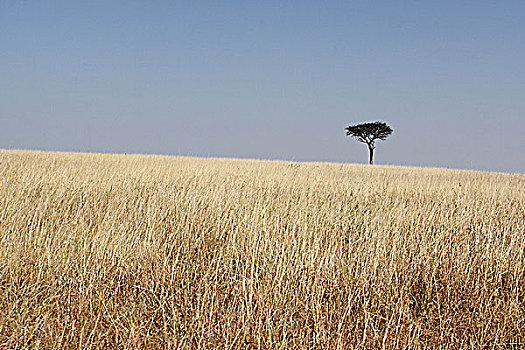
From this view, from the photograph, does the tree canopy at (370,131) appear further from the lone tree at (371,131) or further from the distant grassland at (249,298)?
the distant grassland at (249,298)

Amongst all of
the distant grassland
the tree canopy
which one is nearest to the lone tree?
the tree canopy

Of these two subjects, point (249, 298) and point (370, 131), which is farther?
point (370, 131)

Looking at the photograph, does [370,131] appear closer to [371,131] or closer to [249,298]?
[371,131]

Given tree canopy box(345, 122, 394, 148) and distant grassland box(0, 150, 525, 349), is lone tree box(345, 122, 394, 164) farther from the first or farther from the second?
distant grassland box(0, 150, 525, 349)

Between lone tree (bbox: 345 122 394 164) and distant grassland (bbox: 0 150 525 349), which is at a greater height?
lone tree (bbox: 345 122 394 164)

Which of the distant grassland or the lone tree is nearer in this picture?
the distant grassland

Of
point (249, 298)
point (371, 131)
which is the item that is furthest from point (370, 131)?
point (249, 298)

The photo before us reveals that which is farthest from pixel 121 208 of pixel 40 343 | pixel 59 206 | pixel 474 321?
pixel 474 321

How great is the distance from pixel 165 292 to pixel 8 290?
105 centimetres

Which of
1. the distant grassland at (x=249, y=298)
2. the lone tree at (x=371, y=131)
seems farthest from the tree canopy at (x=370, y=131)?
the distant grassland at (x=249, y=298)

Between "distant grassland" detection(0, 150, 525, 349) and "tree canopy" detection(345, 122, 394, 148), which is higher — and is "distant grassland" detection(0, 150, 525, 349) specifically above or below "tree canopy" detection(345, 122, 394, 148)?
below

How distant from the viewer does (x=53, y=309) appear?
2.70 m

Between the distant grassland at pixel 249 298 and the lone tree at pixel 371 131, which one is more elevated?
the lone tree at pixel 371 131

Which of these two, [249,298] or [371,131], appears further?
[371,131]
